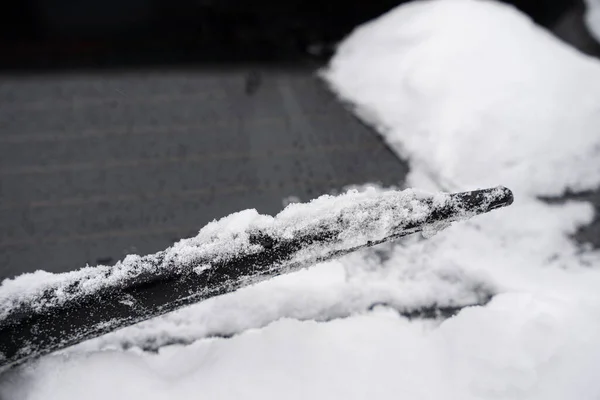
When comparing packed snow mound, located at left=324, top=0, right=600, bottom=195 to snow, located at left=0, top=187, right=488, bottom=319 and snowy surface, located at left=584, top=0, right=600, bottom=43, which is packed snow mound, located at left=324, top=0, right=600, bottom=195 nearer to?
snowy surface, located at left=584, top=0, right=600, bottom=43

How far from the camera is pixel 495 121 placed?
1.75m

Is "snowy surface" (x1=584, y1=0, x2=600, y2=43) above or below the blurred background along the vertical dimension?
above

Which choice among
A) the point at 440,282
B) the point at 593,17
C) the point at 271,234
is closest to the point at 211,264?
the point at 271,234

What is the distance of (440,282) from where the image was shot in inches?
63.9

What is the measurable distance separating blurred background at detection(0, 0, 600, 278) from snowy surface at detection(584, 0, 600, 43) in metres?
0.04

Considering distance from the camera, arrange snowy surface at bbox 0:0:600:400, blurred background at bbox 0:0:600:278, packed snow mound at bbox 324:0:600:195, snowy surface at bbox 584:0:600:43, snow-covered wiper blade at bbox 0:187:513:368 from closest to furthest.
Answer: snow-covered wiper blade at bbox 0:187:513:368
snowy surface at bbox 0:0:600:400
blurred background at bbox 0:0:600:278
packed snow mound at bbox 324:0:600:195
snowy surface at bbox 584:0:600:43

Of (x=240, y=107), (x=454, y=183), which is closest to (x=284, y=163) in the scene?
(x=240, y=107)

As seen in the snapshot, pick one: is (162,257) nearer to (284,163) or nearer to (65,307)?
(65,307)

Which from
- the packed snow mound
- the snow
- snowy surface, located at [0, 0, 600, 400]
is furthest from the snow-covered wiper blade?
the packed snow mound

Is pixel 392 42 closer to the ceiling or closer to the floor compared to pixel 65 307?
closer to the ceiling

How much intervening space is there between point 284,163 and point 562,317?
112 centimetres

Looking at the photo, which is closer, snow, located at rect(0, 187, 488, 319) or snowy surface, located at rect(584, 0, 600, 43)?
snow, located at rect(0, 187, 488, 319)

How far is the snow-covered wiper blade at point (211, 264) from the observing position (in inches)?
44.8

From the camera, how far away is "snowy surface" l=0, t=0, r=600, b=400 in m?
1.40
